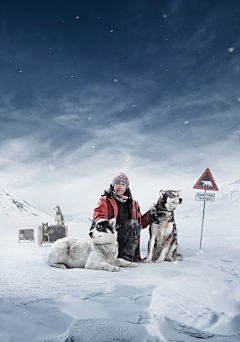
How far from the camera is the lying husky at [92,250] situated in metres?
3.48

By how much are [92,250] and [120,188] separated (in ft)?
4.06

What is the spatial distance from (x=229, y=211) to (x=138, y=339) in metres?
14.6

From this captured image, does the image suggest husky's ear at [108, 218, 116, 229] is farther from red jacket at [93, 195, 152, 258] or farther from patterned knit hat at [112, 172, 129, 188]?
patterned knit hat at [112, 172, 129, 188]

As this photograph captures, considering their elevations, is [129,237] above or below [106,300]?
above

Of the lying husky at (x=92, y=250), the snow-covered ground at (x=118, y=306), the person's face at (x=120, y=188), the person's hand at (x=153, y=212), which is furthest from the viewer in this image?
the person's face at (x=120, y=188)

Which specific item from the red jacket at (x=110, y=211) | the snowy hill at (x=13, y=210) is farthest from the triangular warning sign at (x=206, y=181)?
the snowy hill at (x=13, y=210)

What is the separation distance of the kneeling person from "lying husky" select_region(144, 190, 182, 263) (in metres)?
0.26

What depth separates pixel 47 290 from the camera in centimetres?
226

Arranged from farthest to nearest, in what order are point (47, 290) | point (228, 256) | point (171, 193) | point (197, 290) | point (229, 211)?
point (229, 211) < point (228, 256) < point (171, 193) < point (197, 290) < point (47, 290)

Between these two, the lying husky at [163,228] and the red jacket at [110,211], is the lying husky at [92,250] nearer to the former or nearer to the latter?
the red jacket at [110,211]

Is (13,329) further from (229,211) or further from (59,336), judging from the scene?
(229,211)

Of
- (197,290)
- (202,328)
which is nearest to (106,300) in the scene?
(202,328)

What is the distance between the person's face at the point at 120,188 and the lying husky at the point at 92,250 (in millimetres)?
847

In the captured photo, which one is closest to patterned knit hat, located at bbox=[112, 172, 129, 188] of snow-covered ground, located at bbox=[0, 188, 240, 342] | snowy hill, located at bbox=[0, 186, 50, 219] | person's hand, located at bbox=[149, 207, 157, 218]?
person's hand, located at bbox=[149, 207, 157, 218]
